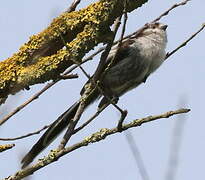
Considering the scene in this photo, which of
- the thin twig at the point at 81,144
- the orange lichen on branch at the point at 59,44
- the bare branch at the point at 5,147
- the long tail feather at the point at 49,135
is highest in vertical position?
the orange lichen on branch at the point at 59,44

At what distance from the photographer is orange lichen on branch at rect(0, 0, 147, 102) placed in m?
2.79

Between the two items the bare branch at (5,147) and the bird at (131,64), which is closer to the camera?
the bare branch at (5,147)

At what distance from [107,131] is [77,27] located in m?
0.73

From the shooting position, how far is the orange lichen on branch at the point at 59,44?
279cm

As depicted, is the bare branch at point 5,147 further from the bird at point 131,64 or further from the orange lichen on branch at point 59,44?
the bird at point 131,64

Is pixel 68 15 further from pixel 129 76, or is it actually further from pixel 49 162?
pixel 129 76

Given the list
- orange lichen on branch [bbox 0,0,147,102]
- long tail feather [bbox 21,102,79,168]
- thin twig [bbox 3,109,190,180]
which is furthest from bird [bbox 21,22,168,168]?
thin twig [bbox 3,109,190,180]

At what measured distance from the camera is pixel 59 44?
299cm

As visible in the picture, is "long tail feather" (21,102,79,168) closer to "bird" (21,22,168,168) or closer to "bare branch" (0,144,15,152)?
"bird" (21,22,168,168)

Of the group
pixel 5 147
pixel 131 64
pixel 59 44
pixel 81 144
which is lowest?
pixel 81 144

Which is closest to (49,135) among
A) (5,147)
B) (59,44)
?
(59,44)

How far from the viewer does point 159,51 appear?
521 centimetres

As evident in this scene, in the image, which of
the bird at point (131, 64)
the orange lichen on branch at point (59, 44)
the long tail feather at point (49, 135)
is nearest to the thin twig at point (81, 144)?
the orange lichen on branch at point (59, 44)

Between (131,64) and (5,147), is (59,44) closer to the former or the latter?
(5,147)
